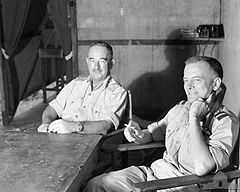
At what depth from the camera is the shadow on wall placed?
4207 mm

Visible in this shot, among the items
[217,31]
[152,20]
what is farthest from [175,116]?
[152,20]

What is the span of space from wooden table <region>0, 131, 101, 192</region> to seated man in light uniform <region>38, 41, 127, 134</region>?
13.8 inches

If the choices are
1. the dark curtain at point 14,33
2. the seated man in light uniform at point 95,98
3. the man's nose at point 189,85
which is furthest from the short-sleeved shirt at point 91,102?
the dark curtain at point 14,33

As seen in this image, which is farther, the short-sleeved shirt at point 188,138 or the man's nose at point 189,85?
the man's nose at point 189,85

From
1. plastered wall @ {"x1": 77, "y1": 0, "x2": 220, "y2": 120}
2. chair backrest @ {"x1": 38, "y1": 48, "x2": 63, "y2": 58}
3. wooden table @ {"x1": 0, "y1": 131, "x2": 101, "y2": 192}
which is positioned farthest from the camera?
chair backrest @ {"x1": 38, "y1": 48, "x2": 63, "y2": 58}

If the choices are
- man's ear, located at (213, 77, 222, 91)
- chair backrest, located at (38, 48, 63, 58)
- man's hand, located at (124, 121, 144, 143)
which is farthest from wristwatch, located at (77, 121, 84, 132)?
chair backrest, located at (38, 48, 63, 58)

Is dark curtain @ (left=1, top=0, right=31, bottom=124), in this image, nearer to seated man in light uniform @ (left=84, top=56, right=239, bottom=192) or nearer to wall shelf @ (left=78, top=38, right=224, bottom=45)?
wall shelf @ (left=78, top=38, right=224, bottom=45)

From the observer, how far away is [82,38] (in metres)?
4.32

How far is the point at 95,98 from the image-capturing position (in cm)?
265

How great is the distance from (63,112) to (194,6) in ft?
6.61

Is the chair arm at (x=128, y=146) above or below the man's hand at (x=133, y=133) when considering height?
below

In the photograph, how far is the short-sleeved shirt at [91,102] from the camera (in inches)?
102

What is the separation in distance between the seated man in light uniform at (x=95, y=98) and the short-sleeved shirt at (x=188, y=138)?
52 centimetres

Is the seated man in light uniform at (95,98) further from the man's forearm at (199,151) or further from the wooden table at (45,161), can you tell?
the man's forearm at (199,151)
